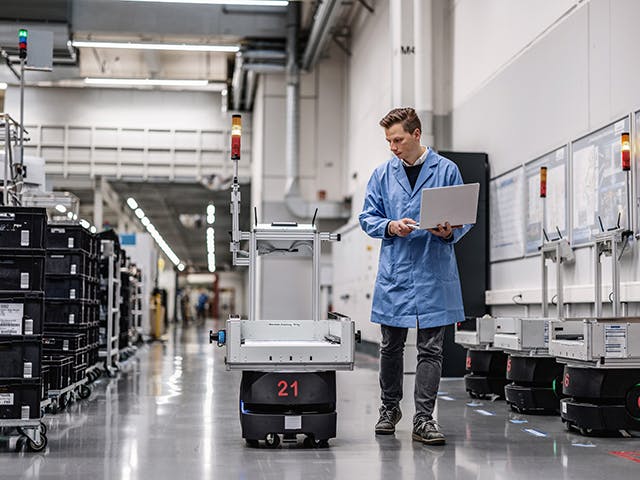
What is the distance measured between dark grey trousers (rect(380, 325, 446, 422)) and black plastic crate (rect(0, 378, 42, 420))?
1.61 metres

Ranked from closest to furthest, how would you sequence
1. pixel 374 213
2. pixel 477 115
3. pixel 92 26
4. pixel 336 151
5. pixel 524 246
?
pixel 374 213, pixel 524 246, pixel 477 115, pixel 92 26, pixel 336 151

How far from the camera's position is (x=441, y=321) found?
4035mm

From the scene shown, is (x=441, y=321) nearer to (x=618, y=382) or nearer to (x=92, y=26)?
(x=618, y=382)

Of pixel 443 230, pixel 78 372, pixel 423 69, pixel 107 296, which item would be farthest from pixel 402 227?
pixel 423 69

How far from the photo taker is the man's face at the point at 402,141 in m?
4.16

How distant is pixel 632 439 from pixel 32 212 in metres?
Result: 3.10

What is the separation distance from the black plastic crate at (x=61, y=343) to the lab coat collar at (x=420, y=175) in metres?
2.91

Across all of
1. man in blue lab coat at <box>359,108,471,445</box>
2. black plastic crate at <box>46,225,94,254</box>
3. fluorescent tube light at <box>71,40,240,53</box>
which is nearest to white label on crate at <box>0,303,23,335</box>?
man in blue lab coat at <box>359,108,471,445</box>

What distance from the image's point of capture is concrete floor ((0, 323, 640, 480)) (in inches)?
132

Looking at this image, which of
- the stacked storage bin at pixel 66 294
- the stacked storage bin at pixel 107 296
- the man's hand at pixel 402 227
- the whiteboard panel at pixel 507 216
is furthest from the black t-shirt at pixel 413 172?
the stacked storage bin at pixel 107 296

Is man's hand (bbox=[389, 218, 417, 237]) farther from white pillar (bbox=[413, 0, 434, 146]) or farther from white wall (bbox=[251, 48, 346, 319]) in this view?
white wall (bbox=[251, 48, 346, 319])

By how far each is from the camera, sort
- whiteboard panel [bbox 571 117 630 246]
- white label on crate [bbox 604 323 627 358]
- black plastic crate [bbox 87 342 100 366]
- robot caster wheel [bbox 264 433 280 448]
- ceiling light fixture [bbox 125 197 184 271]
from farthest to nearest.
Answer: ceiling light fixture [bbox 125 197 184 271]
black plastic crate [bbox 87 342 100 366]
whiteboard panel [bbox 571 117 630 246]
white label on crate [bbox 604 323 627 358]
robot caster wheel [bbox 264 433 280 448]

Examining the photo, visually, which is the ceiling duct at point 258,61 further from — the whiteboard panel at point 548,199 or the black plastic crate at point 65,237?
the black plastic crate at point 65,237

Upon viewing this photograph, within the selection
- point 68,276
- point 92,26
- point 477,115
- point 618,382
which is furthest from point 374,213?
point 92,26
